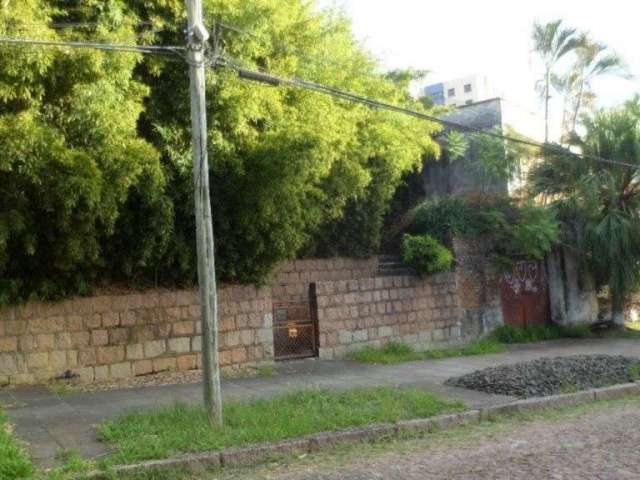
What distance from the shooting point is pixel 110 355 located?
10.9 meters

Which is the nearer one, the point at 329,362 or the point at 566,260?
the point at 329,362

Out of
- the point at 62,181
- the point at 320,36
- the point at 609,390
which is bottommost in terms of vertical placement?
the point at 609,390

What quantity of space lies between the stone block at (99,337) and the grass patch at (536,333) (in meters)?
9.32

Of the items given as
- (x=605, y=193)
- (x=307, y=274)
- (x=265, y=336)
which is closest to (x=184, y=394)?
(x=265, y=336)

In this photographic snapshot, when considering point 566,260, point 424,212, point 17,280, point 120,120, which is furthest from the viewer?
point 566,260

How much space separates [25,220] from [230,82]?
11.9 feet

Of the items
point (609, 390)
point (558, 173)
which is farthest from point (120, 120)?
point (558, 173)

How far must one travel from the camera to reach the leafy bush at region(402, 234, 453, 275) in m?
15.1

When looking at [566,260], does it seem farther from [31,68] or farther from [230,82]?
[31,68]

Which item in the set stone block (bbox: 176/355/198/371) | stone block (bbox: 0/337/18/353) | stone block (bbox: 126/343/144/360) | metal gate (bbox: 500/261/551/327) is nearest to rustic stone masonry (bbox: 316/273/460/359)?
metal gate (bbox: 500/261/551/327)

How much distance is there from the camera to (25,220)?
948 cm

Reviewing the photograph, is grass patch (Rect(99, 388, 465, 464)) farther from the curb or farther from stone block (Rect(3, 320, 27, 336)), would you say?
stone block (Rect(3, 320, 27, 336))

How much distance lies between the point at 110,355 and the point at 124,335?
0.38m

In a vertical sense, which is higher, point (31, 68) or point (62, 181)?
point (31, 68)
